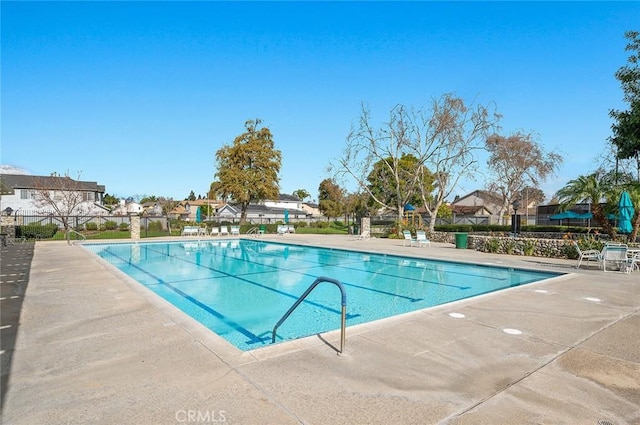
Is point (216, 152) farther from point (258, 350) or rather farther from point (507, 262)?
point (258, 350)

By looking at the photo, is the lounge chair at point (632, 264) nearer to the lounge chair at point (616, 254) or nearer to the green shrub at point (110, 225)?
the lounge chair at point (616, 254)

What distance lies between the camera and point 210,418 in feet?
9.06

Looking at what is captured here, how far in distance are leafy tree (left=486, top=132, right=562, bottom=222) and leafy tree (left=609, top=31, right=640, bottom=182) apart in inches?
768

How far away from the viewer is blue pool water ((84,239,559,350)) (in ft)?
23.9

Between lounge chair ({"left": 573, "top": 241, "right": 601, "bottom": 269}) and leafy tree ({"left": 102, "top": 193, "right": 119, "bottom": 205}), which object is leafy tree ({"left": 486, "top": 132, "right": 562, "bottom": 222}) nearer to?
lounge chair ({"left": 573, "top": 241, "right": 601, "bottom": 269})

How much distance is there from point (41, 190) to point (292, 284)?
3109cm

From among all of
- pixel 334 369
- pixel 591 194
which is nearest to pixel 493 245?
pixel 591 194

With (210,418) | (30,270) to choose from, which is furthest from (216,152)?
(210,418)

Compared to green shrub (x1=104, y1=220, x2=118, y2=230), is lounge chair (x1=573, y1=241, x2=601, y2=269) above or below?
above

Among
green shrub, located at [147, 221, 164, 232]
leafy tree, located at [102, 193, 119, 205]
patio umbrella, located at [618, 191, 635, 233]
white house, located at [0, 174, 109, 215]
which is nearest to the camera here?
patio umbrella, located at [618, 191, 635, 233]

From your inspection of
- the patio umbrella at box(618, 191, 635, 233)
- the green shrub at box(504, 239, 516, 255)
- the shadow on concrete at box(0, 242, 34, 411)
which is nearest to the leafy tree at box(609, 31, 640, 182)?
the patio umbrella at box(618, 191, 635, 233)

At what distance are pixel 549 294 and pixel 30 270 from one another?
1291cm

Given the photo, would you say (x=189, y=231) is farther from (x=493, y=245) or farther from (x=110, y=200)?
(x=110, y=200)

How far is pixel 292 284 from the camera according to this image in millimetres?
10719
